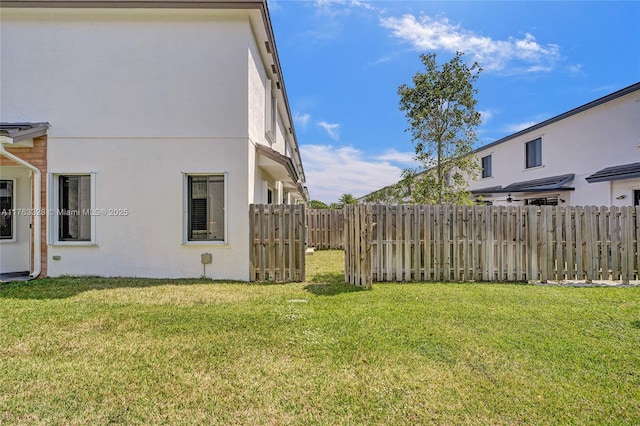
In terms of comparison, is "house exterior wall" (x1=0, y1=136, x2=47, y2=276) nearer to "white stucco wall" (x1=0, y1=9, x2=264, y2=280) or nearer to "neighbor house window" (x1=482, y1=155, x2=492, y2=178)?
"white stucco wall" (x1=0, y1=9, x2=264, y2=280)

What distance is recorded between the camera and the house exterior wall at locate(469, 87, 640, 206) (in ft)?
41.2

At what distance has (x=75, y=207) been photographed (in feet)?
26.6

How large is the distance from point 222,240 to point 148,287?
6.43 ft

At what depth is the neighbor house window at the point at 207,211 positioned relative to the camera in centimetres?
806

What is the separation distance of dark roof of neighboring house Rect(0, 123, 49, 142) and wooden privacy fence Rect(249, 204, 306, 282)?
222 inches

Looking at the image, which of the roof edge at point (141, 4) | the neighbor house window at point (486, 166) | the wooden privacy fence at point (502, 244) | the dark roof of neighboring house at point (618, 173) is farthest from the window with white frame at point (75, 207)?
the neighbor house window at point (486, 166)

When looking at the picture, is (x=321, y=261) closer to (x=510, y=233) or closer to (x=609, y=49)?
(x=510, y=233)

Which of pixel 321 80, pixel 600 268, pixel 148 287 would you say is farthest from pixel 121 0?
pixel 600 268

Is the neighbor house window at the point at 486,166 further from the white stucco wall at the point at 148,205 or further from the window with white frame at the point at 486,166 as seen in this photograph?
the white stucco wall at the point at 148,205

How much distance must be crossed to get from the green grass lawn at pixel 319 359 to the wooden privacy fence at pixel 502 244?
1.61m

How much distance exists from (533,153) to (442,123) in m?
11.1

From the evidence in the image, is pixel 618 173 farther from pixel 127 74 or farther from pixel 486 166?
pixel 127 74

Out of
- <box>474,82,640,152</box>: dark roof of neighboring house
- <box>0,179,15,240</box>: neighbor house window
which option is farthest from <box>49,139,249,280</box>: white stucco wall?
<box>474,82,640,152</box>: dark roof of neighboring house

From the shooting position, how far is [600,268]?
25.5 ft
